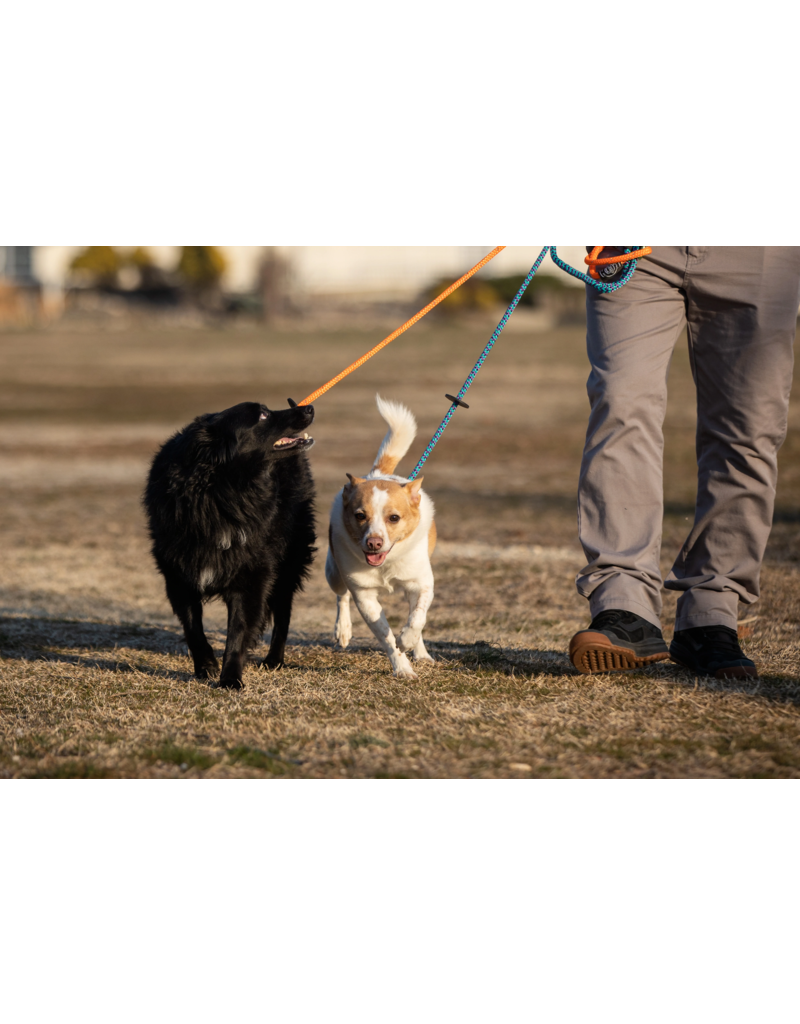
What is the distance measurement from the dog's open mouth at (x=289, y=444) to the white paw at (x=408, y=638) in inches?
31.7

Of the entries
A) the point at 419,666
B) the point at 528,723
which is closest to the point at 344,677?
the point at 419,666

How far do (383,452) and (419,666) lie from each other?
41.6 inches

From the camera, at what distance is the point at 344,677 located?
3949 mm

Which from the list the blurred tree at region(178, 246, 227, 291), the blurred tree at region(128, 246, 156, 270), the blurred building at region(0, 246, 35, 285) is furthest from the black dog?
the blurred building at region(0, 246, 35, 285)

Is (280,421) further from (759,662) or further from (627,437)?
(759,662)

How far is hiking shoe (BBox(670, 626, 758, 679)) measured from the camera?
3594 millimetres

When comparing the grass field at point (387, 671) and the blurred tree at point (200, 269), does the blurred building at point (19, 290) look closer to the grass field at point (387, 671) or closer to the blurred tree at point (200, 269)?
the blurred tree at point (200, 269)

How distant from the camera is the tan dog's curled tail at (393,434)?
4.50 meters

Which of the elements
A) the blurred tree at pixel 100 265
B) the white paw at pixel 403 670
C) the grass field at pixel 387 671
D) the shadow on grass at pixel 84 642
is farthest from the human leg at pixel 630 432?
the blurred tree at pixel 100 265

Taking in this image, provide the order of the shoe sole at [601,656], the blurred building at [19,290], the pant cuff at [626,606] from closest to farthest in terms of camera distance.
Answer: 1. the shoe sole at [601,656]
2. the pant cuff at [626,606]
3. the blurred building at [19,290]

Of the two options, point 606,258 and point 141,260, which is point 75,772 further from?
point 141,260

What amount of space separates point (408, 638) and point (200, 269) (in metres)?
52.4

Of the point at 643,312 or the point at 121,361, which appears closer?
the point at 643,312

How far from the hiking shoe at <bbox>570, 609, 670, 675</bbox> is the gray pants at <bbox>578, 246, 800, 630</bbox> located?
0.06 meters
